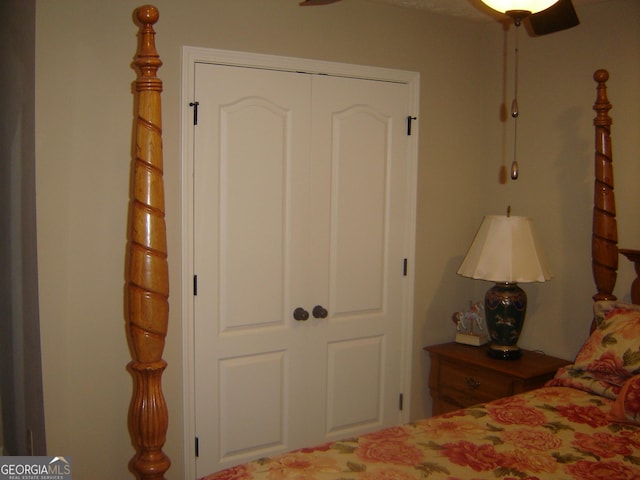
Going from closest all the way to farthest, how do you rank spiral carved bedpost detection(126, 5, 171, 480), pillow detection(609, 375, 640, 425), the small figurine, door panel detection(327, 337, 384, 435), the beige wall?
spiral carved bedpost detection(126, 5, 171, 480)
pillow detection(609, 375, 640, 425)
the beige wall
door panel detection(327, 337, 384, 435)
the small figurine

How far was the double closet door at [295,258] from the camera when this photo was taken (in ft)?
8.64

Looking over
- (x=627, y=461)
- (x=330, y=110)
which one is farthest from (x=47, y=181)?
(x=627, y=461)

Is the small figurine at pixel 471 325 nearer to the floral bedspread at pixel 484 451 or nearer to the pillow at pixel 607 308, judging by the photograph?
the pillow at pixel 607 308

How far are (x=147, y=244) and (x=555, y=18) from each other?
5.09 ft

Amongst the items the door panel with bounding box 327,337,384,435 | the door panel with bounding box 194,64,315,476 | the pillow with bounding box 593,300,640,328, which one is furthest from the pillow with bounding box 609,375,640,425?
the door panel with bounding box 194,64,315,476

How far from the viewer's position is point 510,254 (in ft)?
9.29

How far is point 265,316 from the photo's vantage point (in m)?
2.79

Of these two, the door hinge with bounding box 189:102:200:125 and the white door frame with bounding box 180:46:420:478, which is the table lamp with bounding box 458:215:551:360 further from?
the door hinge with bounding box 189:102:200:125

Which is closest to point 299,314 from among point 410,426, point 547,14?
point 410,426

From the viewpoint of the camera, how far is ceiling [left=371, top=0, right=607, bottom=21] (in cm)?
295

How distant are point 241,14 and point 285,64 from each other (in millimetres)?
294

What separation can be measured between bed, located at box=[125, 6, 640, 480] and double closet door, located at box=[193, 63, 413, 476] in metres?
0.75

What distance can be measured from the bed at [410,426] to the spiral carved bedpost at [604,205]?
0.52m

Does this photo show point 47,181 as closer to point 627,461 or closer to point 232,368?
point 232,368
